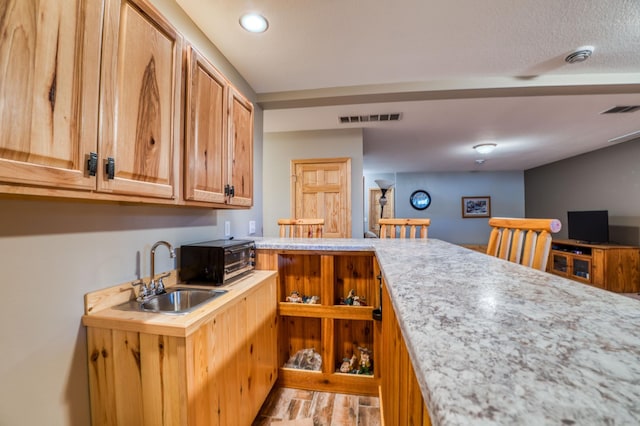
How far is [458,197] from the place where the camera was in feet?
24.1

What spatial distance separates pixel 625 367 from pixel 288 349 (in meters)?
2.07

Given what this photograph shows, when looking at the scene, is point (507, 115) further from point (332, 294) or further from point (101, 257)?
point (101, 257)

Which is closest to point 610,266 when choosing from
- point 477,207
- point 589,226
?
point 589,226

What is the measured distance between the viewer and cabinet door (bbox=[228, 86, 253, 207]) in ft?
5.56

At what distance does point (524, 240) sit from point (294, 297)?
1546 mm

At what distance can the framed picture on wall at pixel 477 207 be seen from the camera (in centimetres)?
721

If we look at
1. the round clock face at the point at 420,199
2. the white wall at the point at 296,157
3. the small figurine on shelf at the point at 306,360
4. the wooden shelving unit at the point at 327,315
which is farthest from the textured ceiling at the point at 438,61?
the round clock face at the point at 420,199

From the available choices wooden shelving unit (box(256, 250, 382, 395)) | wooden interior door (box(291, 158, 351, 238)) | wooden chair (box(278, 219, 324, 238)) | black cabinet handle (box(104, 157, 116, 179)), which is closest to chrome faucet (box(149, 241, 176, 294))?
black cabinet handle (box(104, 157, 116, 179))

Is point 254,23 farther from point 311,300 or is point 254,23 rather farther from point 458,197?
point 458,197

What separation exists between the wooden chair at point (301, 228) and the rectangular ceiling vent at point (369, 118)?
146 centimetres

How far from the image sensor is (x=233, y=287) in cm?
147

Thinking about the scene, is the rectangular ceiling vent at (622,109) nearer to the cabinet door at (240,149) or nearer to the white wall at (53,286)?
the cabinet door at (240,149)

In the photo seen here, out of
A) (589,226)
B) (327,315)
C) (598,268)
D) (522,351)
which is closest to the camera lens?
(522,351)

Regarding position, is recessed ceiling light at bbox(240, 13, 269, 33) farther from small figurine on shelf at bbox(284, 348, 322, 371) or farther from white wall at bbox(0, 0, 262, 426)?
small figurine on shelf at bbox(284, 348, 322, 371)
